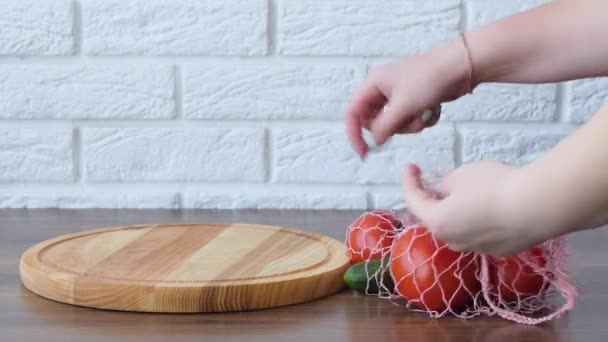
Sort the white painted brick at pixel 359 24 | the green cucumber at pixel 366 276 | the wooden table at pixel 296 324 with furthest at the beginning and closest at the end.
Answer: the white painted brick at pixel 359 24
the green cucumber at pixel 366 276
the wooden table at pixel 296 324

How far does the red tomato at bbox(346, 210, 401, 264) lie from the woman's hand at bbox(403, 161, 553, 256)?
32cm

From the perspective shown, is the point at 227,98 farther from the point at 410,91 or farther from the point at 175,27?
the point at 410,91

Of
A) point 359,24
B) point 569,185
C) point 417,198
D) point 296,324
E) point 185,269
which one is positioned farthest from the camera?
point 359,24

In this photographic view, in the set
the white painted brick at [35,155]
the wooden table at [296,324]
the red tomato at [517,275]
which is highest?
the white painted brick at [35,155]

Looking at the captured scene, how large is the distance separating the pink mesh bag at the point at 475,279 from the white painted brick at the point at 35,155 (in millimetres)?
809

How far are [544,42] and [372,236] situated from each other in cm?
29

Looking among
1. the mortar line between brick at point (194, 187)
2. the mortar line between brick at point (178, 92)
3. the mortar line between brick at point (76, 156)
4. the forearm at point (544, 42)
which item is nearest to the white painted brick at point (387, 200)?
the mortar line between brick at point (194, 187)

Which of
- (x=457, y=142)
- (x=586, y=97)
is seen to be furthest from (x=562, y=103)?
(x=457, y=142)

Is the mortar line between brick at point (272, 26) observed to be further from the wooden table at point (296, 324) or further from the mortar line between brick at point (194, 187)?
the wooden table at point (296, 324)

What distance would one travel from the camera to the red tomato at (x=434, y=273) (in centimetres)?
90

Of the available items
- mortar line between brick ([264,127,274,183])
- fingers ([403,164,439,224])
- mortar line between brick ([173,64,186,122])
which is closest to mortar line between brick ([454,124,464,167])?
mortar line between brick ([264,127,274,183])

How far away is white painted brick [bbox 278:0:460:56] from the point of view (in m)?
1.57

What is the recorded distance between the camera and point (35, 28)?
5.19ft

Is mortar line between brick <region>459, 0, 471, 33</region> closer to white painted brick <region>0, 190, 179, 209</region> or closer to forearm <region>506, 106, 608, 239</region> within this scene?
white painted brick <region>0, 190, 179, 209</region>
